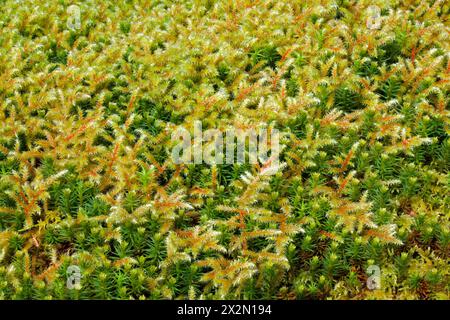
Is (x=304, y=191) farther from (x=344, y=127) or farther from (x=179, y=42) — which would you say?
(x=179, y=42)

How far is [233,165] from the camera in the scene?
4.34 metres

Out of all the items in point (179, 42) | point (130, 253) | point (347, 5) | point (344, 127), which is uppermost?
point (347, 5)

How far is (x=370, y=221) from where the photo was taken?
3.99m

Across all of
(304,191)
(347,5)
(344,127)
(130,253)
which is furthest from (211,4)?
(130,253)

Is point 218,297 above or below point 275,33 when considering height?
below

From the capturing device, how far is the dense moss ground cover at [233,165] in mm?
3914

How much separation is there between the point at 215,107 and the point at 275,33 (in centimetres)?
110

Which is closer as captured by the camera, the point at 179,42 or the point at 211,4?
the point at 179,42

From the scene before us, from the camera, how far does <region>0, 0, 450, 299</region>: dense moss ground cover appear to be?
391cm

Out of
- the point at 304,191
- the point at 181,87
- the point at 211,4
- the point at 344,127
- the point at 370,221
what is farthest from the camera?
the point at 211,4

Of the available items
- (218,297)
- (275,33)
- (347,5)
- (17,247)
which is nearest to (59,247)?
(17,247)
